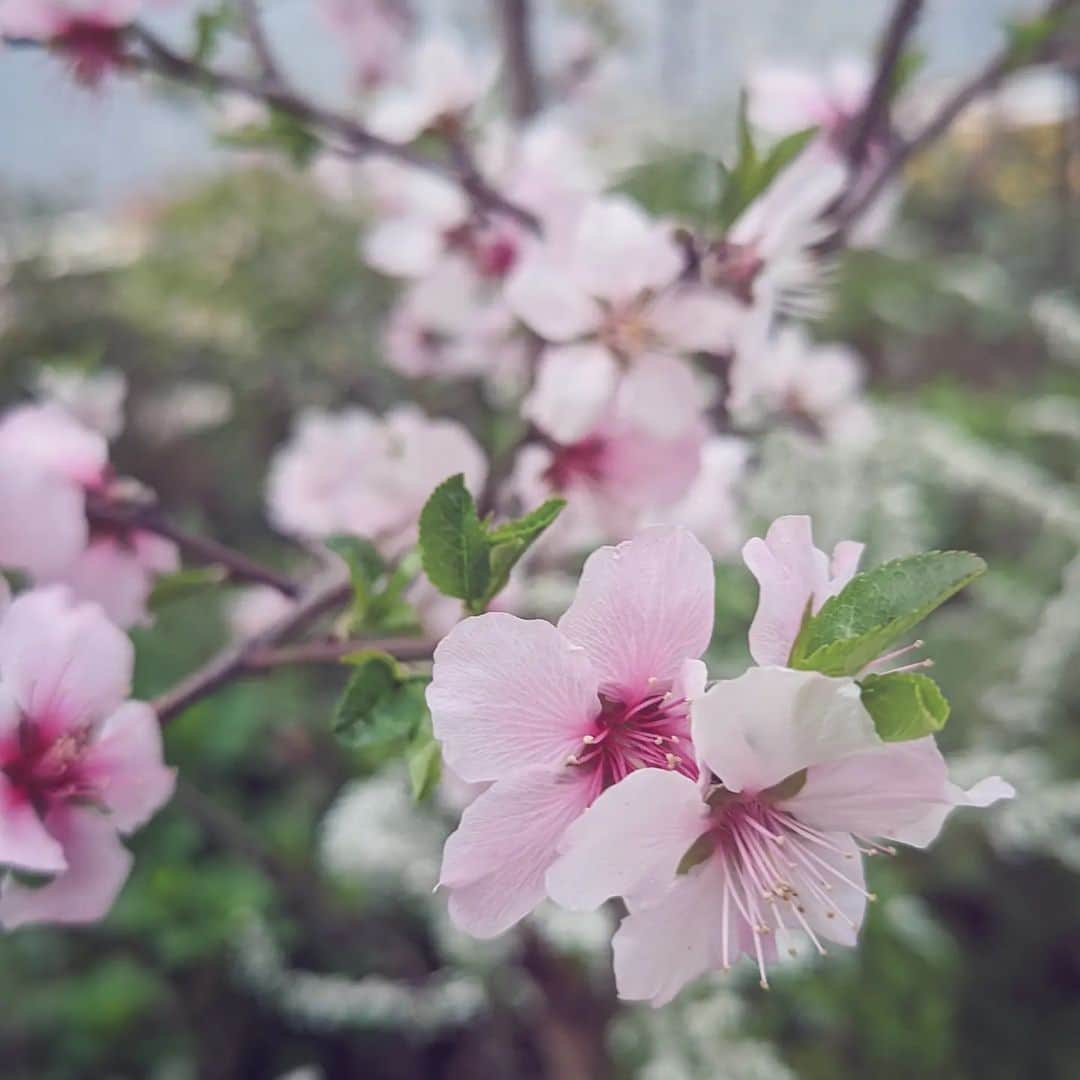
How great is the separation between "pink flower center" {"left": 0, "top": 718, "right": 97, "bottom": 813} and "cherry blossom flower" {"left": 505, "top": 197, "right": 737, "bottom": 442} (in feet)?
0.79

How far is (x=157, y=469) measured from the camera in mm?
2113

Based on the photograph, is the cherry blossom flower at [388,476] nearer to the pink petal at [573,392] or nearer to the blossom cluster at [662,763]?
the pink petal at [573,392]

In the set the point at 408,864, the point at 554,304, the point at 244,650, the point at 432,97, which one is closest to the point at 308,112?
the point at 432,97

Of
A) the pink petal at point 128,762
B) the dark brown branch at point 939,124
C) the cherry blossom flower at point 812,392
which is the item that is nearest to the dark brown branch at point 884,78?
the dark brown branch at point 939,124

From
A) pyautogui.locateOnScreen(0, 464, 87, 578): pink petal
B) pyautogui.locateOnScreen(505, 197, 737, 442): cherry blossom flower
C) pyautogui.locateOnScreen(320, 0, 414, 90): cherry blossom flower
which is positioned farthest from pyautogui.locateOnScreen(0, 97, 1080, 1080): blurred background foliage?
pyautogui.locateOnScreen(320, 0, 414, 90): cherry blossom flower

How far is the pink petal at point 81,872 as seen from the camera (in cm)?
37

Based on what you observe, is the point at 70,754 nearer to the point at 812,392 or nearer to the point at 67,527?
the point at 67,527

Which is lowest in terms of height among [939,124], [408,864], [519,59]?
[408,864]

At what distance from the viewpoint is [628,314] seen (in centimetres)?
50

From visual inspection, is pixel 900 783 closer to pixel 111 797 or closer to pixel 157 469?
A: pixel 111 797

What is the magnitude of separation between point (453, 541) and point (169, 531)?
0.69ft

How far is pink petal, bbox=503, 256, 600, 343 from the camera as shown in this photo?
486mm

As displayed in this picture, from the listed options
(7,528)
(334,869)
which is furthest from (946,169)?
(7,528)

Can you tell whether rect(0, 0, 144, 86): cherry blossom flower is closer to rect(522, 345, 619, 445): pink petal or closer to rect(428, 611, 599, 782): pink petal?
rect(522, 345, 619, 445): pink petal
